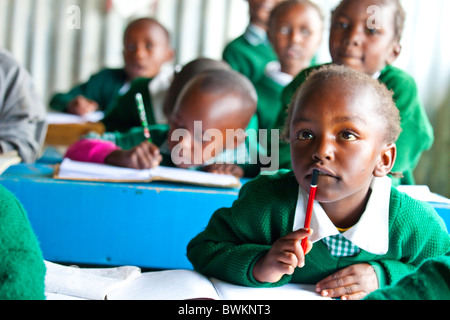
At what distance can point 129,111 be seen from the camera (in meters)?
1.86

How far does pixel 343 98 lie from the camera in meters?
0.76

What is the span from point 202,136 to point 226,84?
16 centimetres

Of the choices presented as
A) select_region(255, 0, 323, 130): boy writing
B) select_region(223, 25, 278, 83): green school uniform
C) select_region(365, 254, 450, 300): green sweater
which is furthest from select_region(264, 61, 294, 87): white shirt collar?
select_region(365, 254, 450, 300): green sweater

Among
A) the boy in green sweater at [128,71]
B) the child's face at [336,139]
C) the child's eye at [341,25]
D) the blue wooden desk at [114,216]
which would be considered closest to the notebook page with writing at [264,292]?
the child's face at [336,139]

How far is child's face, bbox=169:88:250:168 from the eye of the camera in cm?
133

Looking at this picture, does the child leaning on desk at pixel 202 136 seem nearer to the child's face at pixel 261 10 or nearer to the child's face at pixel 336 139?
the child's face at pixel 336 139

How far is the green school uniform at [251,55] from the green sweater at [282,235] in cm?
152

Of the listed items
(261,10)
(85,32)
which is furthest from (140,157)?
(85,32)

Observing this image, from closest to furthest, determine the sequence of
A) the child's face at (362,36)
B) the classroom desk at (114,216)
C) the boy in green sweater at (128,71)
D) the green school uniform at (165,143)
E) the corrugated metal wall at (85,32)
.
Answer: the classroom desk at (114,216), the child's face at (362,36), the green school uniform at (165,143), the boy in green sweater at (128,71), the corrugated metal wall at (85,32)

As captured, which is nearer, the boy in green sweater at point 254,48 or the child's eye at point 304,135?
the child's eye at point 304,135

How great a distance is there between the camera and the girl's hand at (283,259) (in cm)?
69

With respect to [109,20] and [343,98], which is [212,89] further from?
[109,20]

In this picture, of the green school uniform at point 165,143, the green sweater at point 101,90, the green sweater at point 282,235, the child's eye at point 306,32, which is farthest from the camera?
the green sweater at point 101,90
